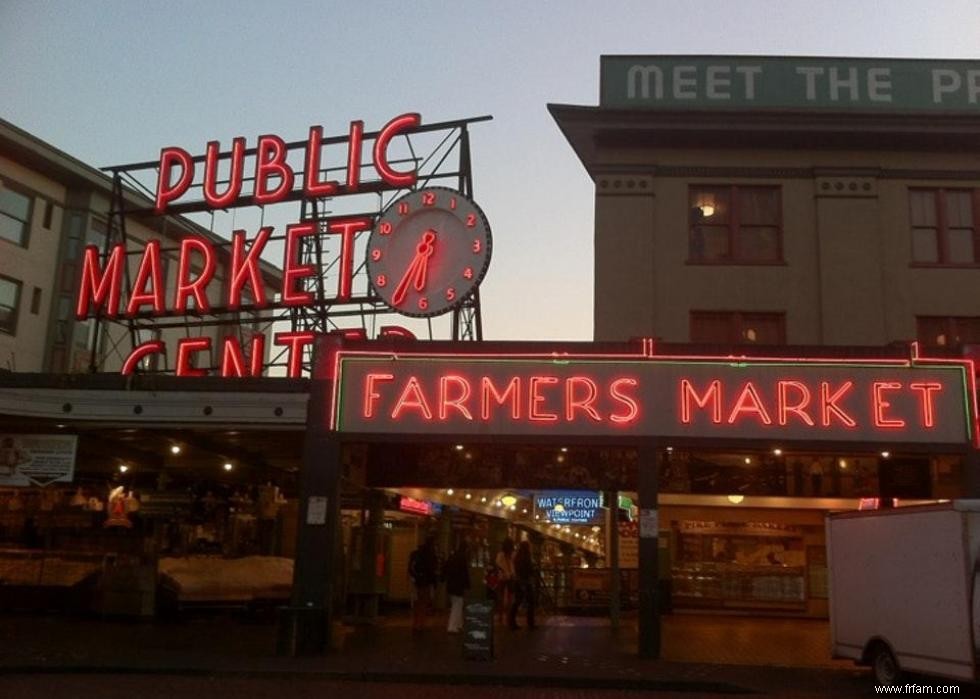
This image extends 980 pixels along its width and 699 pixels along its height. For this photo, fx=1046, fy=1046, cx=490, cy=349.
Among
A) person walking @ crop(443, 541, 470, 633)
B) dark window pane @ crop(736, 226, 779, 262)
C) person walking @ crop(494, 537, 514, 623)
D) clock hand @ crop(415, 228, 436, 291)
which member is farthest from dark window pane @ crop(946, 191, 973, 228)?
person walking @ crop(443, 541, 470, 633)

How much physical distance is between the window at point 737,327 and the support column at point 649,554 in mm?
6241

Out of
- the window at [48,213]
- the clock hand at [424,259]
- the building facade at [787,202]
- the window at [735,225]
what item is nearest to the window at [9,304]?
the window at [48,213]

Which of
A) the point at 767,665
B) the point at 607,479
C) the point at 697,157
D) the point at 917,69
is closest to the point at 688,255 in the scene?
the point at 697,157

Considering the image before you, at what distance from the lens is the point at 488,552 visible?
3441 centimetres

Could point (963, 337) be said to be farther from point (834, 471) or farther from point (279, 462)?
point (279, 462)

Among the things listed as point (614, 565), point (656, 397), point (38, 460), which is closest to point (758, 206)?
point (656, 397)

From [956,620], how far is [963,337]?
12.5m

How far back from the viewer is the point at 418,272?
89.7ft

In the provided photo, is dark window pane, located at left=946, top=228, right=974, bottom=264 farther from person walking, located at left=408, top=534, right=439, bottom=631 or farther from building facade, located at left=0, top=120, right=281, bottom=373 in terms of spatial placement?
building facade, located at left=0, top=120, right=281, bottom=373

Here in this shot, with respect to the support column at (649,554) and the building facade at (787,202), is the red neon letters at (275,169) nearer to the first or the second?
the building facade at (787,202)

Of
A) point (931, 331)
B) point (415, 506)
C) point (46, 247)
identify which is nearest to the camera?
point (931, 331)

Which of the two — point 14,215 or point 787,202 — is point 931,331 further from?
point 14,215

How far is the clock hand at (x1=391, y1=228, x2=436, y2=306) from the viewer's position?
27.3m

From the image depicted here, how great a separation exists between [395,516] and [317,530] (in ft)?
41.0
